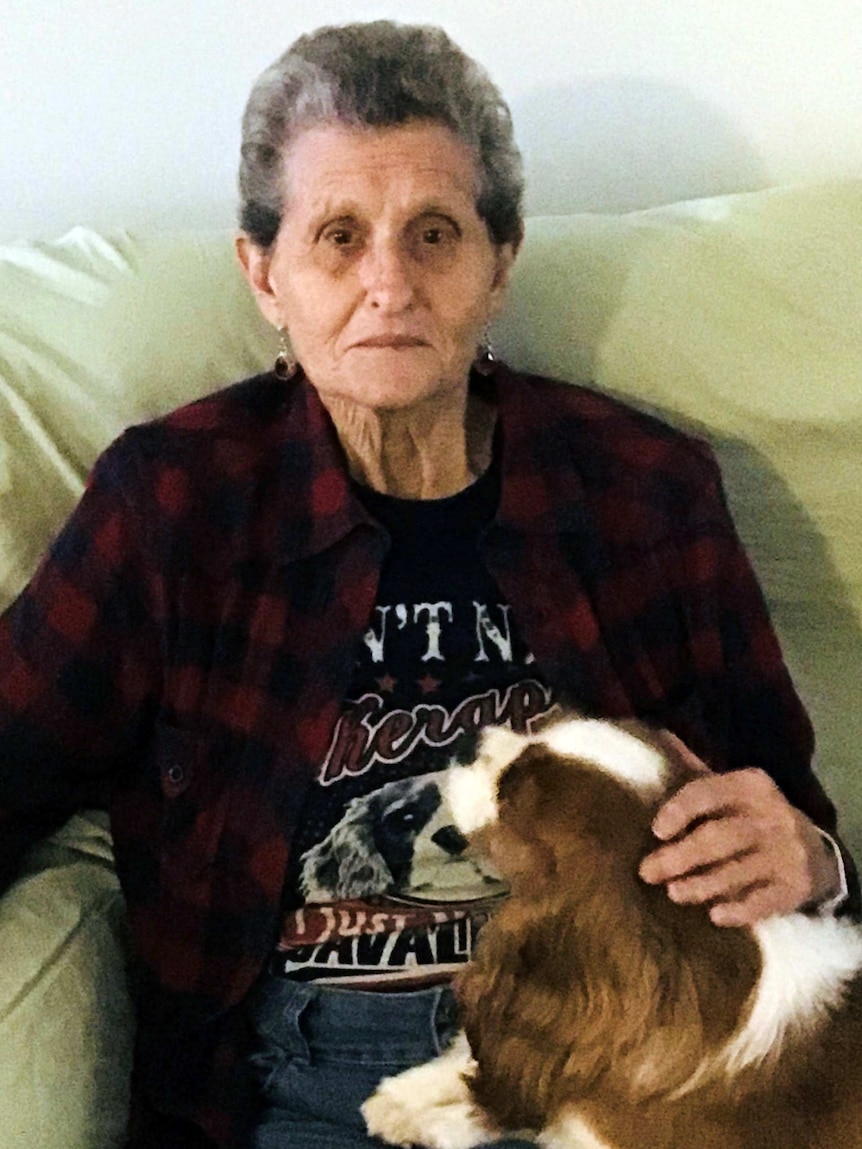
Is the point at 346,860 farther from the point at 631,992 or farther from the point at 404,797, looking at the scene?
the point at 631,992

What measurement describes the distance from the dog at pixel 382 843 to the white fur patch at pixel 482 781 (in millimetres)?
96

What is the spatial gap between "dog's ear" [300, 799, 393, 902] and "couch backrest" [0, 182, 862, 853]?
445 mm

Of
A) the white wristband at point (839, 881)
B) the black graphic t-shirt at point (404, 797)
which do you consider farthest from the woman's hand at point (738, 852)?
the black graphic t-shirt at point (404, 797)

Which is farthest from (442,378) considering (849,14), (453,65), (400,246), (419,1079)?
(849,14)

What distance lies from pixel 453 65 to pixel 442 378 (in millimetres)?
315

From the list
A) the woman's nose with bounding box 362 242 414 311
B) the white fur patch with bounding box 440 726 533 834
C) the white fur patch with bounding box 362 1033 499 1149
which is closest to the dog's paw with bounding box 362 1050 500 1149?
the white fur patch with bounding box 362 1033 499 1149

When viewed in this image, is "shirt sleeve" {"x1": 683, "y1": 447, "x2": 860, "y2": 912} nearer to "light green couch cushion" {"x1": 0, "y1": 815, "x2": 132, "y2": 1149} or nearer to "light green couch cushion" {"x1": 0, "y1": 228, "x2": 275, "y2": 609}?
"light green couch cushion" {"x1": 0, "y1": 228, "x2": 275, "y2": 609}

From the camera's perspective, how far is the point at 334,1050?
45.2 inches

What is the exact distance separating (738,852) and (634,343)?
2.18ft

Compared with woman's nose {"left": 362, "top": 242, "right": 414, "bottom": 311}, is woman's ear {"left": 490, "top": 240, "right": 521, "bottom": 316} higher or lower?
lower

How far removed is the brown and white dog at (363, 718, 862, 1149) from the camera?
2.96ft

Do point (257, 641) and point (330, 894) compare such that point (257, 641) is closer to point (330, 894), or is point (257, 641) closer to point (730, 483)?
point (330, 894)

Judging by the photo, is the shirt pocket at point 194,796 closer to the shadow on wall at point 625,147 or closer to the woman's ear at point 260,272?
the woman's ear at point 260,272

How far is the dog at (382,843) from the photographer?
1.17 m
